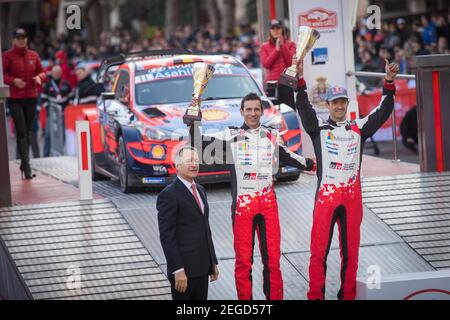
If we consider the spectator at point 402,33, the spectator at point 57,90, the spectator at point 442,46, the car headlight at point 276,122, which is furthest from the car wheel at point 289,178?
the spectator at point 402,33

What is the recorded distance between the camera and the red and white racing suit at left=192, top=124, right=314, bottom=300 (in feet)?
32.0

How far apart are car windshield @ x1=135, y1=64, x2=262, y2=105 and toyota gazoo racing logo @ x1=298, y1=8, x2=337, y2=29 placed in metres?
1.07

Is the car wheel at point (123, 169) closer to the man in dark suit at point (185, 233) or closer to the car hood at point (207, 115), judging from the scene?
the car hood at point (207, 115)

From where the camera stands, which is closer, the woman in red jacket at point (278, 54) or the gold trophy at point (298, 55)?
the gold trophy at point (298, 55)

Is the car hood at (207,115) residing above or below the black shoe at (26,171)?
above

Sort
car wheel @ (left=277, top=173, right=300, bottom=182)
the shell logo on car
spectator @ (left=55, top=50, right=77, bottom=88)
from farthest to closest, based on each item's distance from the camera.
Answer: spectator @ (left=55, top=50, right=77, bottom=88), car wheel @ (left=277, top=173, right=300, bottom=182), the shell logo on car

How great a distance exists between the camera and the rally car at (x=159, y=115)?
13.5 meters

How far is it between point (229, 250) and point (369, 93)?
1283 cm

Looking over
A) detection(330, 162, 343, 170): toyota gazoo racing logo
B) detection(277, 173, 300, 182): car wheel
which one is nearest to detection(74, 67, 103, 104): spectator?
detection(277, 173, 300, 182): car wheel

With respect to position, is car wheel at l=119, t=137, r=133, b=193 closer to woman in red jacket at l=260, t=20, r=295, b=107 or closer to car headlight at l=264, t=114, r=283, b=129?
car headlight at l=264, t=114, r=283, b=129

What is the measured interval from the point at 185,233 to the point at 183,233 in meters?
0.02

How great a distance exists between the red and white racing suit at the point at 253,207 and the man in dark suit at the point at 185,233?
0.84m

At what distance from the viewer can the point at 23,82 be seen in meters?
14.7

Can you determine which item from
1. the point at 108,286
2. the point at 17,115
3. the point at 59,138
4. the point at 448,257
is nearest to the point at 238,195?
the point at 108,286
